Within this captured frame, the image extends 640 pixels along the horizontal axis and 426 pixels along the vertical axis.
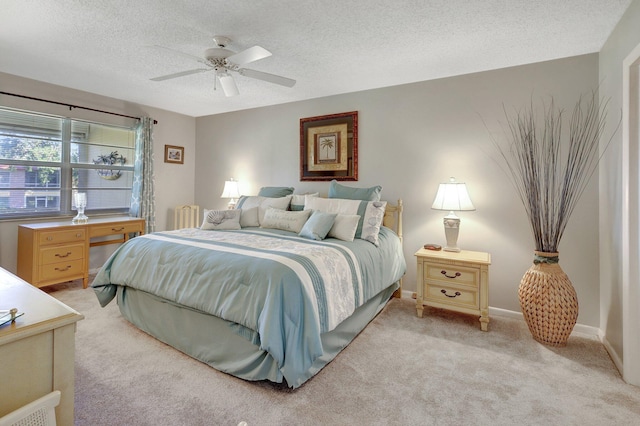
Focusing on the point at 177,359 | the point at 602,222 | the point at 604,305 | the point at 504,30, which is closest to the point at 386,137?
the point at 504,30

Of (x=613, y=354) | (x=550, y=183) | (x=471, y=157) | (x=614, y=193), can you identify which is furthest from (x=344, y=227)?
(x=613, y=354)

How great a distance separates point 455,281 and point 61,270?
4177 millimetres

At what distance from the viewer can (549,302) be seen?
245 cm

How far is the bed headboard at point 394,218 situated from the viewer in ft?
11.6

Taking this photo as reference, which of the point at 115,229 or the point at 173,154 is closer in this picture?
the point at 115,229

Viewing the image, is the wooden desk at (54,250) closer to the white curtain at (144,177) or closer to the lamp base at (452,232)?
the white curtain at (144,177)

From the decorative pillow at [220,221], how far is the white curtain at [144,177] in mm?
1659

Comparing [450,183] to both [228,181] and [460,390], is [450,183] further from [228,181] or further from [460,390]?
[228,181]

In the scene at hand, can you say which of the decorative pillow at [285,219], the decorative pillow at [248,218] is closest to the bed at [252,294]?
the decorative pillow at [285,219]

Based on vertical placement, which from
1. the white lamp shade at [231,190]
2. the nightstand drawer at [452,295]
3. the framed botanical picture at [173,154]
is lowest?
the nightstand drawer at [452,295]

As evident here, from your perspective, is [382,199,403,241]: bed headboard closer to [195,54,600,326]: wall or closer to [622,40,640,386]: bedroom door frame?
[195,54,600,326]: wall

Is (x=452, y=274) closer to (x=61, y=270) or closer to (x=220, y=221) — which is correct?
(x=220, y=221)

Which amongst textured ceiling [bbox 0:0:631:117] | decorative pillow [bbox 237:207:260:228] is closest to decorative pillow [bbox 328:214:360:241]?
decorative pillow [bbox 237:207:260:228]

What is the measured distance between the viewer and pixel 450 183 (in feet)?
10.1
